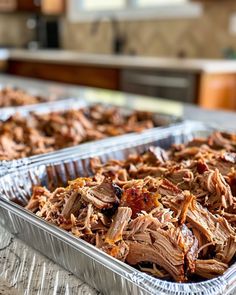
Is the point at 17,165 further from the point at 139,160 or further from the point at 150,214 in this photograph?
the point at 150,214

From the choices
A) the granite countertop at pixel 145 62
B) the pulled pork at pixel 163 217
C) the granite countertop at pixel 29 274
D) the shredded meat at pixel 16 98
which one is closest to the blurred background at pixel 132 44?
the granite countertop at pixel 145 62

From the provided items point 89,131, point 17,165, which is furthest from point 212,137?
point 17,165

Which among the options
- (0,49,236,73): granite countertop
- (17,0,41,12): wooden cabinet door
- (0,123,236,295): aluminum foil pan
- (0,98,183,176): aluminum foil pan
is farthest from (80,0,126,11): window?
(0,123,236,295): aluminum foil pan

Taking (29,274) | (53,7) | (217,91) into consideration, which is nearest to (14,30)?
A: (53,7)

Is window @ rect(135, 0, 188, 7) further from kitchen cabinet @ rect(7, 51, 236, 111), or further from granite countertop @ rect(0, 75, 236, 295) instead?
granite countertop @ rect(0, 75, 236, 295)

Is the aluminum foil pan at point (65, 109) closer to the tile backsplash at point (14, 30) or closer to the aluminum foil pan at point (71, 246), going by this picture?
the aluminum foil pan at point (71, 246)

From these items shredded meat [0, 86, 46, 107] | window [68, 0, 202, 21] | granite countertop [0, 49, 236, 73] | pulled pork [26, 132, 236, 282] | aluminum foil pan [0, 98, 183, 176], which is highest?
window [68, 0, 202, 21]
